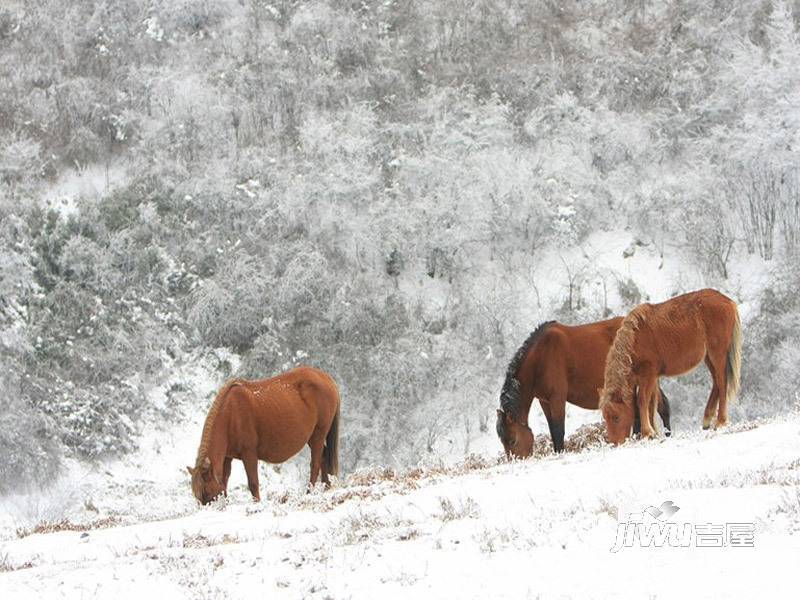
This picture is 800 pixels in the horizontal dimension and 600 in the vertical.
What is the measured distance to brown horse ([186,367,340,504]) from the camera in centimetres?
1277

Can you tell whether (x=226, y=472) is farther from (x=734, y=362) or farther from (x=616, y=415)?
(x=734, y=362)

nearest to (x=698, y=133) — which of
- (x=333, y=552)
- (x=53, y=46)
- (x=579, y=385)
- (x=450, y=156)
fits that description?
(x=450, y=156)

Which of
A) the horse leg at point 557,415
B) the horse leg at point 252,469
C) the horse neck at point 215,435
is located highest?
the horse neck at point 215,435

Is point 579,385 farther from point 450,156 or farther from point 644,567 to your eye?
point 450,156

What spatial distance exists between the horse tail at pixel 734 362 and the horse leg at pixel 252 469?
786cm

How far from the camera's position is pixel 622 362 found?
12.7m

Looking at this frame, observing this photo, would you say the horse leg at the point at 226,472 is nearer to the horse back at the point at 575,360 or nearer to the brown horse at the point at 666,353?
the horse back at the point at 575,360

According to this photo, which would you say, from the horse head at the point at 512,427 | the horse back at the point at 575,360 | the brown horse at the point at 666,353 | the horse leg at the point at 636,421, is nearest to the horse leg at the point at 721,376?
the brown horse at the point at 666,353

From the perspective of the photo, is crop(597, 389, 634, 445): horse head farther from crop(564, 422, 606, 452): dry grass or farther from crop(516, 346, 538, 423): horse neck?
crop(516, 346, 538, 423): horse neck

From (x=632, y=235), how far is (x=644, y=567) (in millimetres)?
24569

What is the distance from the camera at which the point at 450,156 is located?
103ft

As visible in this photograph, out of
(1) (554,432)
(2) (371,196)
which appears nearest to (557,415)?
(1) (554,432)

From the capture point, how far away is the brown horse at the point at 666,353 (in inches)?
496

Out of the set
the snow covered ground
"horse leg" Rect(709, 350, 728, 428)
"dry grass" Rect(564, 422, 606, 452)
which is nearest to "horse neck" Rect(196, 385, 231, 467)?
Answer: the snow covered ground
